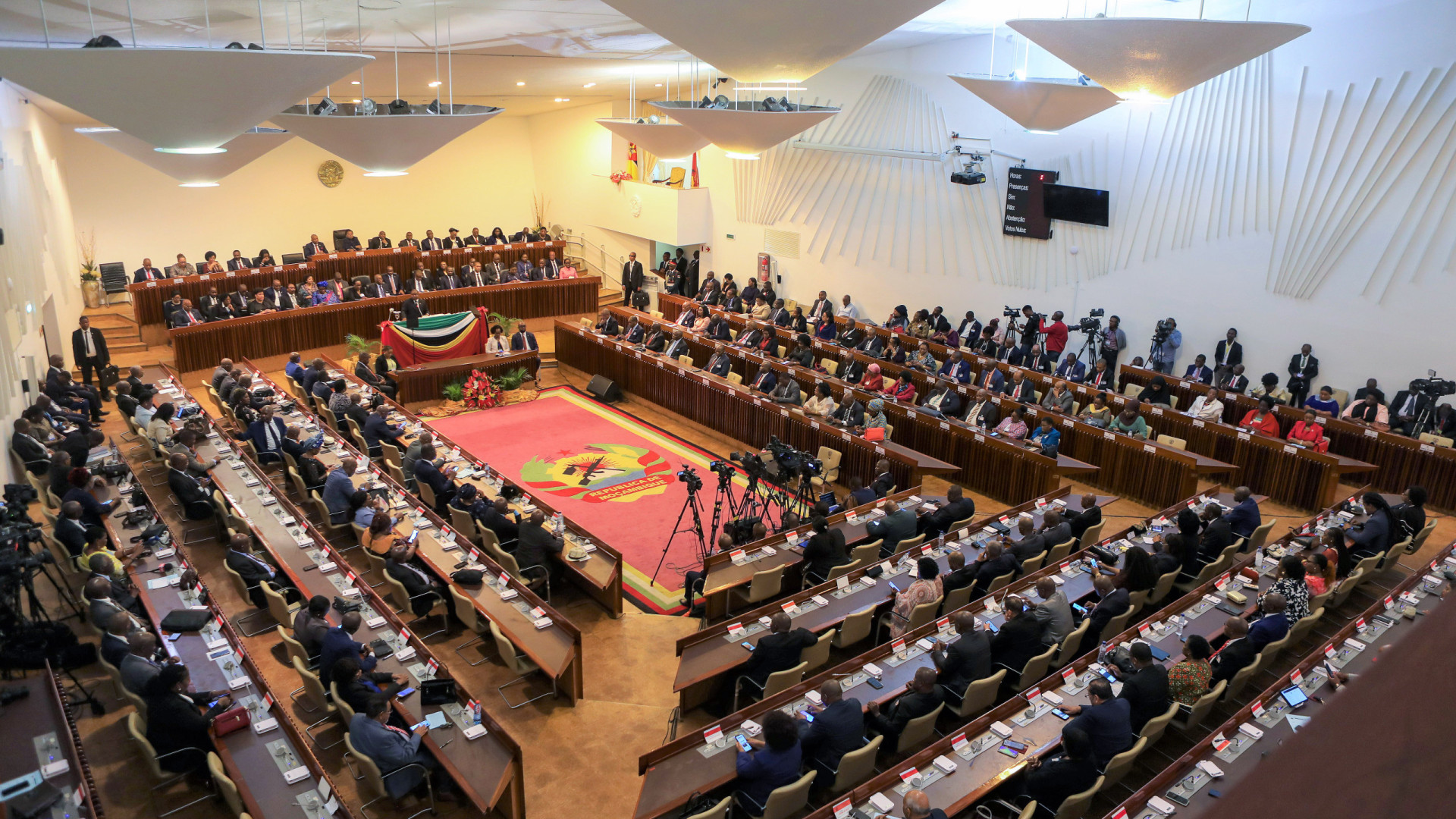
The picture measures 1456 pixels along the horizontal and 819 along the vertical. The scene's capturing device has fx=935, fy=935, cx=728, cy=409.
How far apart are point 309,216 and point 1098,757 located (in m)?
24.4

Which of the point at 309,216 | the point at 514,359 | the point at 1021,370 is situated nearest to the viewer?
the point at 1021,370

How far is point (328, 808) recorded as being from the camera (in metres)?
5.89

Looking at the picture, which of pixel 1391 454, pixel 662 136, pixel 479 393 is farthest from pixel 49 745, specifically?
pixel 1391 454

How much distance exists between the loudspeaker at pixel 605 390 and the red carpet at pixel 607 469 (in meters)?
0.21

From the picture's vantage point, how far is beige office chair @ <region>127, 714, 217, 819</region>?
6348 mm

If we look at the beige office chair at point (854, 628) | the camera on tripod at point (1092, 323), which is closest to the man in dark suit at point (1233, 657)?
the beige office chair at point (854, 628)

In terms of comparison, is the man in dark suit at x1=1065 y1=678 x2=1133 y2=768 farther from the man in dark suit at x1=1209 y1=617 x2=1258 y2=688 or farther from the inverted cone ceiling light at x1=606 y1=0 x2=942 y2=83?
the inverted cone ceiling light at x1=606 y1=0 x2=942 y2=83

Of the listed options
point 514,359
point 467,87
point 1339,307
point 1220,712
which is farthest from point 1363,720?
point 467,87

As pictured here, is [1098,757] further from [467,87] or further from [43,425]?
[467,87]

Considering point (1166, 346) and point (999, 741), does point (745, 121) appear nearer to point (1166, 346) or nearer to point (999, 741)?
point (999, 741)

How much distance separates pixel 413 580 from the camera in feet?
28.9

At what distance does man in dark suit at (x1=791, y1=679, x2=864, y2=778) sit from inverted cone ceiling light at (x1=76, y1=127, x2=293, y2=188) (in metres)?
10.5

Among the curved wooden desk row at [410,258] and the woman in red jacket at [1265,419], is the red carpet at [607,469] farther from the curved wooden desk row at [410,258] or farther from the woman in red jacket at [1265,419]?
the woman in red jacket at [1265,419]

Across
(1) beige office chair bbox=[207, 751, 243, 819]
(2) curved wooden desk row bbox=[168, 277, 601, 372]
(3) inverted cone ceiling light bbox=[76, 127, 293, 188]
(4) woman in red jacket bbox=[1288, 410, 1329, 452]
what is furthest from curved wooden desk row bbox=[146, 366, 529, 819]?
(4) woman in red jacket bbox=[1288, 410, 1329, 452]
